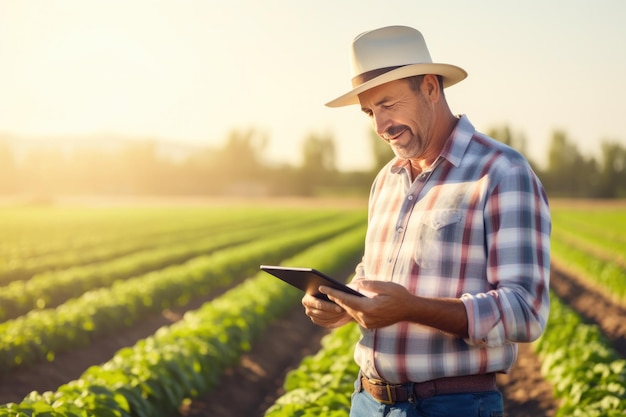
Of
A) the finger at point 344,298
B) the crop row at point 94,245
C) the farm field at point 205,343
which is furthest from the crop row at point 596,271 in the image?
the crop row at point 94,245

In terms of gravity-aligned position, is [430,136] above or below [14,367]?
above

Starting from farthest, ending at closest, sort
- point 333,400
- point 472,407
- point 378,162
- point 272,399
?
point 378,162
point 272,399
point 333,400
point 472,407

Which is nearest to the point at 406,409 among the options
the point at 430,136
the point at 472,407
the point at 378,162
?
the point at 472,407

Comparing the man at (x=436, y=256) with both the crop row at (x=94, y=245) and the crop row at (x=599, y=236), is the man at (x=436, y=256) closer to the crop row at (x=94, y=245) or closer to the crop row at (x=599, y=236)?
the crop row at (x=94, y=245)

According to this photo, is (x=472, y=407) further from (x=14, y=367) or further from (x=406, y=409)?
(x=14, y=367)

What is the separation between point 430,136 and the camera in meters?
2.49

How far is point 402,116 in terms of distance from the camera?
2.42 m

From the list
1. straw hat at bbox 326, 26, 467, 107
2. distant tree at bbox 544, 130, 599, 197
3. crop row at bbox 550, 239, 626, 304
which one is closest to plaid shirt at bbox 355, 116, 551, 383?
straw hat at bbox 326, 26, 467, 107

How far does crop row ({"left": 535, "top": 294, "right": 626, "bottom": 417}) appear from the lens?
5.28 meters

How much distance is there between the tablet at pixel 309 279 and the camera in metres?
2.16

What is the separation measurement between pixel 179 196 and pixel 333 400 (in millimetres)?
100894

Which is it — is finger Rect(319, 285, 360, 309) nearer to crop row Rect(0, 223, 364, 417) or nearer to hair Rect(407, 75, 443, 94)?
hair Rect(407, 75, 443, 94)

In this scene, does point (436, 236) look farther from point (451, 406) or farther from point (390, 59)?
point (390, 59)

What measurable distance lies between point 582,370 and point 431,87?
15.5 ft
